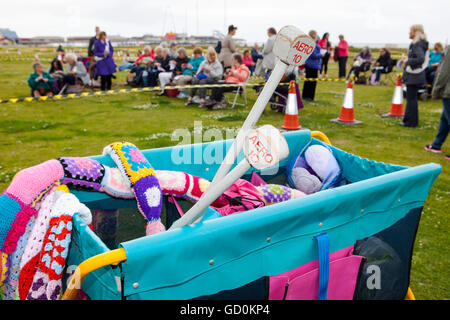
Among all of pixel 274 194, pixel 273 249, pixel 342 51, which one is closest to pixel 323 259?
pixel 273 249

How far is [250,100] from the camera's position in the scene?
33.8 feet

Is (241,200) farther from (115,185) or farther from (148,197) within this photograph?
(115,185)

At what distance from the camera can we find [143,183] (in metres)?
2.22

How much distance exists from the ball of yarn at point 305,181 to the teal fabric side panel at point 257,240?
3.16 ft

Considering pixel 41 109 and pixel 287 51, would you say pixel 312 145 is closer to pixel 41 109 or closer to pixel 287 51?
pixel 287 51

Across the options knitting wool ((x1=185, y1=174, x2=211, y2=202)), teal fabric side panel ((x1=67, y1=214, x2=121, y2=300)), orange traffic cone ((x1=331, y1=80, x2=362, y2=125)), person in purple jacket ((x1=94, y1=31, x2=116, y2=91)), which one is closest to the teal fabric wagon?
teal fabric side panel ((x1=67, y1=214, x2=121, y2=300))

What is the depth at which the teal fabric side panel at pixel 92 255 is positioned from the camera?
4.77 ft

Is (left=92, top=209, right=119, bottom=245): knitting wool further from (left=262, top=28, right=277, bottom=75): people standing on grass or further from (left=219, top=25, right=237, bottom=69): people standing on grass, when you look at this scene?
(left=219, top=25, right=237, bottom=69): people standing on grass

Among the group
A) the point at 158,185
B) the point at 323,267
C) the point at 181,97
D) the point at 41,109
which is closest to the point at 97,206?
the point at 158,185

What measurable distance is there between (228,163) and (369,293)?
1.53 meters

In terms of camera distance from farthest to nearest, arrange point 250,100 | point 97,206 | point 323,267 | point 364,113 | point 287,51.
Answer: point 250,100 → point 364,113 → point 97,206 → point 323,267 → point 287,51

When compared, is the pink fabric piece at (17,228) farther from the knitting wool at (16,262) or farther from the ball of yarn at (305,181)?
the ball of yarn at (305,181)

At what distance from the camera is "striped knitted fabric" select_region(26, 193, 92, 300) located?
1.72 meters

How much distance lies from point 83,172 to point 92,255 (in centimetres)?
78
